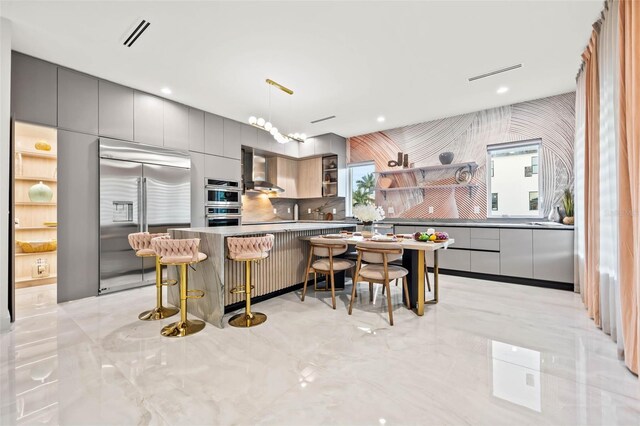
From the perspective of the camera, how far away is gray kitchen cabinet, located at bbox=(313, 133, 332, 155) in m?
6.21

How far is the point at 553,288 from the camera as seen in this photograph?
381 cm

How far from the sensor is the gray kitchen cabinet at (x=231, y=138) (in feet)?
16.8

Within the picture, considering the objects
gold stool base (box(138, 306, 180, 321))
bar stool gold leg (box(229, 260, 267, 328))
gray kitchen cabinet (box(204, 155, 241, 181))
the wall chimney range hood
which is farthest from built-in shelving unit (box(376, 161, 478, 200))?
gold stool base (box(138, 306, 180, 321))

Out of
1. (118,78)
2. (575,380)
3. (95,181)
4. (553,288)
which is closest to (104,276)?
(95,181)

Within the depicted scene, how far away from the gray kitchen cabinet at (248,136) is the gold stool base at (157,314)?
3.40m

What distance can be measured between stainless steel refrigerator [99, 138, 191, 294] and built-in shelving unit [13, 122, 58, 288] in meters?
1.23

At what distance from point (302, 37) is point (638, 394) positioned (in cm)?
364

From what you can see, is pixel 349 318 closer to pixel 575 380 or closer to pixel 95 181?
pixel 575 380

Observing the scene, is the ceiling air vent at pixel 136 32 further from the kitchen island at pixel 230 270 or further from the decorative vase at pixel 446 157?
the decorative vase at pixel 446 157

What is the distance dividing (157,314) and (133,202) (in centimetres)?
181

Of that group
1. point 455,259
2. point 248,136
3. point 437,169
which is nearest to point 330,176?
point 248,136

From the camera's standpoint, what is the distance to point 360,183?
642 cm

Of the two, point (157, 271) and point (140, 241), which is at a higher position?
point (140, 241)

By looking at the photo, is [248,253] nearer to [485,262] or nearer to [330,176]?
[485,262]
